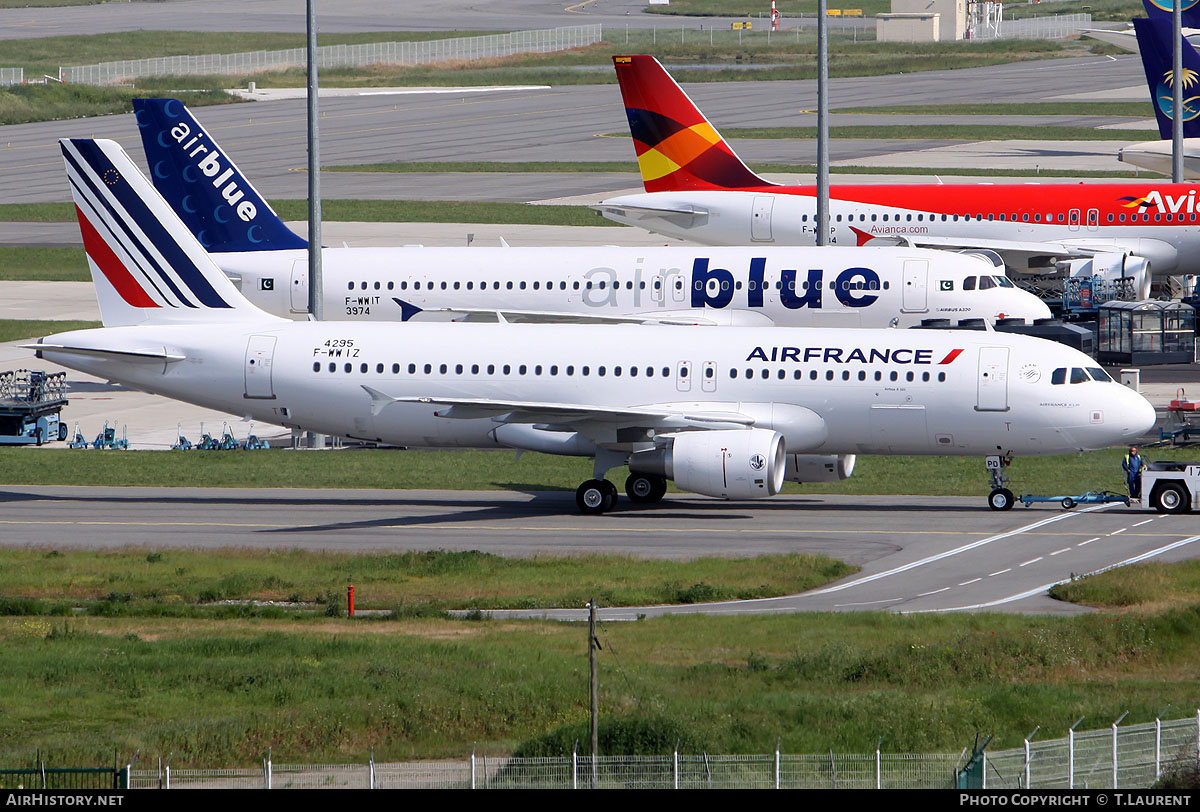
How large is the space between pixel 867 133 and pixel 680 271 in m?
73.7

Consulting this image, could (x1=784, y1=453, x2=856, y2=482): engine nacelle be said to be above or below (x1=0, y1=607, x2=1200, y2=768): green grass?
above

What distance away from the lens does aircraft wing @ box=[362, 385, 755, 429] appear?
44125mm

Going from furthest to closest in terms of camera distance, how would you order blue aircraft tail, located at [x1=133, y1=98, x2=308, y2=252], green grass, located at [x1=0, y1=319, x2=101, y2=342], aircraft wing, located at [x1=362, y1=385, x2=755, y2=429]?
green grass, located at [x1=0, y1=319, x2=101, y2=342] → blue aircraft tail, located at [x1=133, y1=98, x2=308, y2=252] → aircraft wing, located at [x1=362, y1=385, x2=755, y2=429]

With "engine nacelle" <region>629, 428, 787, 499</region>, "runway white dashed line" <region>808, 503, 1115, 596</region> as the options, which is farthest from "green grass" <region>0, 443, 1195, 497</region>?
"engine nacelle" <region>629, 428, 787, 499</region>

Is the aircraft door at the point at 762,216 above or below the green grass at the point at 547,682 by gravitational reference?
above

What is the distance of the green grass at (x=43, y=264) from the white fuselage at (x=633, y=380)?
38.4m

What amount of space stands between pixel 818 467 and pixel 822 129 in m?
17.6

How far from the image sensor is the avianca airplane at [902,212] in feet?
235

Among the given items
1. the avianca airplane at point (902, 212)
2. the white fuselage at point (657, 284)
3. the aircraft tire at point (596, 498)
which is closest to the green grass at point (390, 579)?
the aircraft tire at point (596, 498)

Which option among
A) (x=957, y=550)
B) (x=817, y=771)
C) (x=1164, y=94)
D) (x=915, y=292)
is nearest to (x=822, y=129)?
(x=915, y=292)

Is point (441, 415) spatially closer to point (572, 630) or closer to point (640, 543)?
point (640, 543)

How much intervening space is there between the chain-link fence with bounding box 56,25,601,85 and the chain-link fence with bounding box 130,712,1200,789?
13890 centimetres

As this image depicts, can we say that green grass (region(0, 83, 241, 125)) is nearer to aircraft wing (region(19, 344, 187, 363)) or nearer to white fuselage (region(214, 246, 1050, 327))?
white fuselage (region(214, 246, 1050, 327))

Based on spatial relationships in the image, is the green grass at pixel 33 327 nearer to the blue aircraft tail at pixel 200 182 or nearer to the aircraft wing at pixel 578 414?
the blue aircraft tail at pixel 200 182
